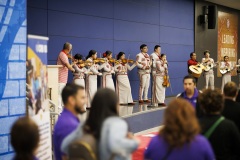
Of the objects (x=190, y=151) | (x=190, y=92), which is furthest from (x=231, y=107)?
(x=190, y=151)

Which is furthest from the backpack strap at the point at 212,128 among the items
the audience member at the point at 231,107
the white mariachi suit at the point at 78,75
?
the white mariachi suit at the point at 78,75

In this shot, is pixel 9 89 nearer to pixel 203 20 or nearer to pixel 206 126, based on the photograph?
pixel 206 126

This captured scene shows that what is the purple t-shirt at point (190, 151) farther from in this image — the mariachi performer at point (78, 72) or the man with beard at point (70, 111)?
the mariachi performer at point (78, 72)

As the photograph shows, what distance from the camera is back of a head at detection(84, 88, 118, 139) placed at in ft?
8.25

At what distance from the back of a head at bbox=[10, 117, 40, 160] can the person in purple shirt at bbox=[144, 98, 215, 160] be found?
0.81 m

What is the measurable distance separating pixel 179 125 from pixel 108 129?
445 mm

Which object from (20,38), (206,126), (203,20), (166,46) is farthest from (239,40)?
(206,126)

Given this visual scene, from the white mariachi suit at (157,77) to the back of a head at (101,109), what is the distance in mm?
8352

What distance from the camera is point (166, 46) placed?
14.4 m

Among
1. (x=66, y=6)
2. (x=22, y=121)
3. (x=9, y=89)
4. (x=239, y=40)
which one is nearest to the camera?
(x=22, y=121)

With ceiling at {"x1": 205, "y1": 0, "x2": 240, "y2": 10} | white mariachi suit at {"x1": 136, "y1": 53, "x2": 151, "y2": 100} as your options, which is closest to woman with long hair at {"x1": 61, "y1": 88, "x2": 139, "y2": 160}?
white mariachi suit at {"x1": 136, "y1": 53, "x2": 151, "y2": 100}

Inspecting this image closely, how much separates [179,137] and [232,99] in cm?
154

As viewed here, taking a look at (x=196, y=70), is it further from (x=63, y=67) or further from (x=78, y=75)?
(x=63, y=67)

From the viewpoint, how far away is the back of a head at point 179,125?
2.42 meters
